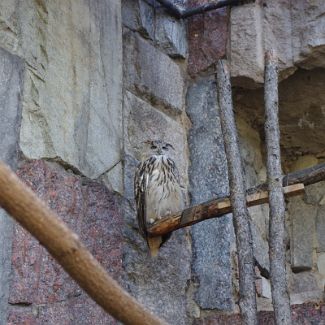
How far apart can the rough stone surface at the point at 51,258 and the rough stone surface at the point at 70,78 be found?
0.22 feet

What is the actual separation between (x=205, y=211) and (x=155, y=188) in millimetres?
378

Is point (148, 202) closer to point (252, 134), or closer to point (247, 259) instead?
point (247, 259)

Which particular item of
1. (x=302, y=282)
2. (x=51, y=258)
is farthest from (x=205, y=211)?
(x=302, y=282)

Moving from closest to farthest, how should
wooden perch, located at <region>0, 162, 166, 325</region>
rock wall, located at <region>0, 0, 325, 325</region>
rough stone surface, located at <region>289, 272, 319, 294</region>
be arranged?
wooden perch, located at <region>0, 162, 166, 325</region>, rock wall, located at <region>0, 0, 325, 325</region>, rough stone surface, located at <region>289, 272, 319, 294</region>

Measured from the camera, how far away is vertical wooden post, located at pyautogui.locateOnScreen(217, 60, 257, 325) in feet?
7.20

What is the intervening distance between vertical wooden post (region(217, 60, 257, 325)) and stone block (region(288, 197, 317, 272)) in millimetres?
1175

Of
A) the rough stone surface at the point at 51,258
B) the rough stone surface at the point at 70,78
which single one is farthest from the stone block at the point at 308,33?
the rough stone surface at the point at 51,258

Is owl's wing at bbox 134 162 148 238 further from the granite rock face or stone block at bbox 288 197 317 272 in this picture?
stone block at bbox 288 197 317 272

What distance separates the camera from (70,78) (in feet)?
8.49

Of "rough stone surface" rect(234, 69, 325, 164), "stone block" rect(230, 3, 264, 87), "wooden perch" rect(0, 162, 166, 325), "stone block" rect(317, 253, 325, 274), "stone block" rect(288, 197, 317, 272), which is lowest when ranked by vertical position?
"wooden perch" rect(0, 162, 166, 325)

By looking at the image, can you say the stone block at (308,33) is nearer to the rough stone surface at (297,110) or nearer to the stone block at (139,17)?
the rough stone surface at (297,110)

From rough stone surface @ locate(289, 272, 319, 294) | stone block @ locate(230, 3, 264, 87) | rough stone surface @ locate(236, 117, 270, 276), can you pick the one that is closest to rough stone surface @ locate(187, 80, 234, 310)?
stone block @ locate(230, 3, 264, 87)

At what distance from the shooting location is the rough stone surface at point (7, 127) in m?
2.17

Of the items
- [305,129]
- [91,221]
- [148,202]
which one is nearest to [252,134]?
[305,129]
